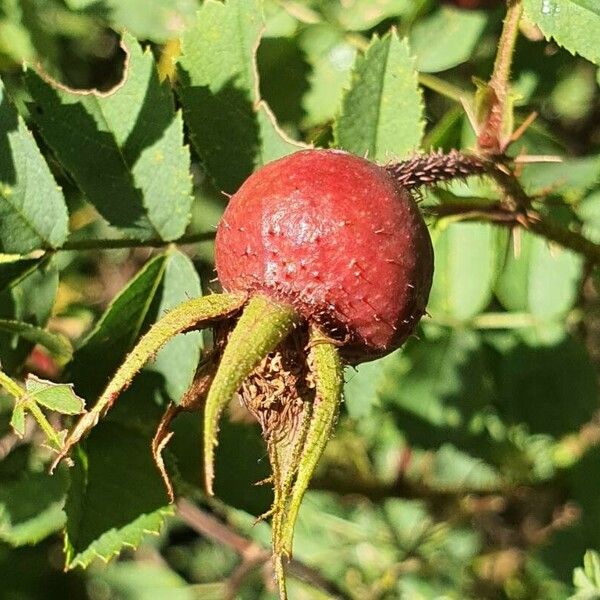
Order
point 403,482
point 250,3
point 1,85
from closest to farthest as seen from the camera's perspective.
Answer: point 1,85 < point 250,3 < point 403,482

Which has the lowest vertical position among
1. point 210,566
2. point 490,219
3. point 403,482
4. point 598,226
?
point 210,566

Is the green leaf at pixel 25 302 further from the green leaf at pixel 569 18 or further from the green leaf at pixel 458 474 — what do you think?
the green leaf at pixel 458 474

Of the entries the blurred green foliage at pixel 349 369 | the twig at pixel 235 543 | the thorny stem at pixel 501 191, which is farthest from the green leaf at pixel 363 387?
the twig at pixel 235 543

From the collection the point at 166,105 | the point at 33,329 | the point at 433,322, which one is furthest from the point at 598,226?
the point at 33,329

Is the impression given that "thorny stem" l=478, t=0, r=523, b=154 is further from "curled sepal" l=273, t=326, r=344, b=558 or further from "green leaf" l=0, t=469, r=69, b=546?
"green leaf" l=0, t=469, r=69, b=546

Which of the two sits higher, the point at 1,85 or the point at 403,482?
the point at 1,85

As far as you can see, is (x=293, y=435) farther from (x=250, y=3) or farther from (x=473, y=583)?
(x=473, y=583)
